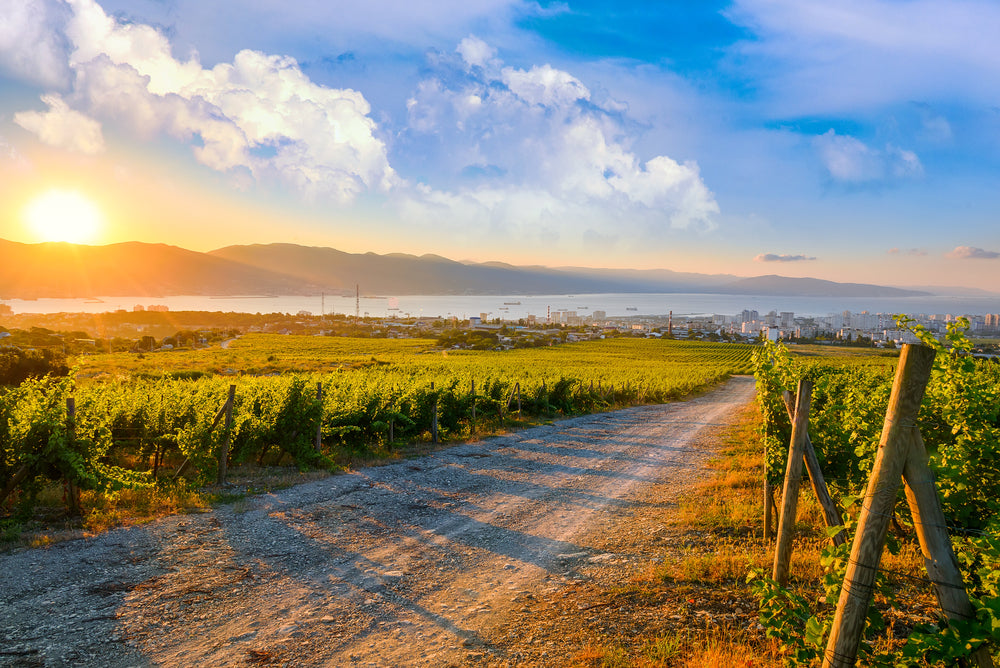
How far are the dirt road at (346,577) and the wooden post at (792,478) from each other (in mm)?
2025

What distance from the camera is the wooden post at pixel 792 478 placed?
19.2 ft

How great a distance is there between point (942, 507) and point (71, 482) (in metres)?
12.1

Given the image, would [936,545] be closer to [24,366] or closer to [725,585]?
[725,585]

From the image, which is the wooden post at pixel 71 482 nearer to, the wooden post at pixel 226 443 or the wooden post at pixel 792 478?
the wooden post at pixel 226 443

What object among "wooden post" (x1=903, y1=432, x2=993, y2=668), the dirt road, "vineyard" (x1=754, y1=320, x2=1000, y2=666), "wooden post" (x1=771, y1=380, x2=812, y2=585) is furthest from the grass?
"wooden post" (x1=903, y1=432, x2=993, y2=668)

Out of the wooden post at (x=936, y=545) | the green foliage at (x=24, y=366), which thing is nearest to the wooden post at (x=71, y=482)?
the wooden post at (x=936, y=545)

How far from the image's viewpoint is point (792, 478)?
234 inches

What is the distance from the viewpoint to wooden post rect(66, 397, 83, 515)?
Result: 876 centimetres

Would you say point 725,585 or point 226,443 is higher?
point 226,443

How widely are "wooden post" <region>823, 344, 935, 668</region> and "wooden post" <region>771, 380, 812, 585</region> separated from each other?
104 inches

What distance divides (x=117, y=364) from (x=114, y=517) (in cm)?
4749

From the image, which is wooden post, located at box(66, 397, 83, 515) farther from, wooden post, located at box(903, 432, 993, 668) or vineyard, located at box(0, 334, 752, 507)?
wooden post, located at box(903, 432, 993, 668)

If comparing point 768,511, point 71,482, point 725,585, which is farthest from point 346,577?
point 768,511

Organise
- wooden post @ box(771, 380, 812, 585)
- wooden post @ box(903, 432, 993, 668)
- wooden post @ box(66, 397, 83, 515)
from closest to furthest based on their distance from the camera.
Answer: wooden post @ box(903, 432, 993, 668), wooden post @ box(771, 380, 812, 585), wooden post @ box(66, 397, 83, 515)
